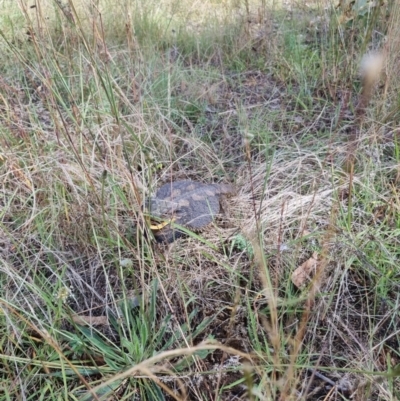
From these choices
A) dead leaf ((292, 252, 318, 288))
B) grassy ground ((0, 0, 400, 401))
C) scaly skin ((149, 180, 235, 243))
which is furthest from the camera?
scaly skin ((149, 180, 235, 243))

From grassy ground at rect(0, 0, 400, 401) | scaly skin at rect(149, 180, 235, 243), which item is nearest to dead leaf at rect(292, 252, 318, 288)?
grassy ground at rect(0, 0, 400, 401)

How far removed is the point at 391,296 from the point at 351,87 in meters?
1.53

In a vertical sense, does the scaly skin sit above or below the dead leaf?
above

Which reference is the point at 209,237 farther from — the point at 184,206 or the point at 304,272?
the point at 304,272

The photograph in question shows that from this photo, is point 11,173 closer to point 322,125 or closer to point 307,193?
point 307,193

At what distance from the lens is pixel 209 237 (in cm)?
180

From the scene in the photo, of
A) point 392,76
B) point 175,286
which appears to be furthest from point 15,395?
point 392,76

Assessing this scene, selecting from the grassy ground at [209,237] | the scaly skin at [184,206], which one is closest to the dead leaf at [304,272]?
the grassy ground at [209,237]

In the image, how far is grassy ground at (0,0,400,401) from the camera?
1.26 metres

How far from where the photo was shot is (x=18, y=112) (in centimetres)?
229

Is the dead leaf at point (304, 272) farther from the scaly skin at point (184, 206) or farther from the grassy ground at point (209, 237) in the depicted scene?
the scaly skin at point (184, 206)

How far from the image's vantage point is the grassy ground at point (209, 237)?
4.14ft

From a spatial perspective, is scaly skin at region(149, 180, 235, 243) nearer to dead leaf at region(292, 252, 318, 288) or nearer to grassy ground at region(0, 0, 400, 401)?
grassy ground at region(0, 0, 400, 401)

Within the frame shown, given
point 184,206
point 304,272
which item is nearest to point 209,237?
point 184,206
